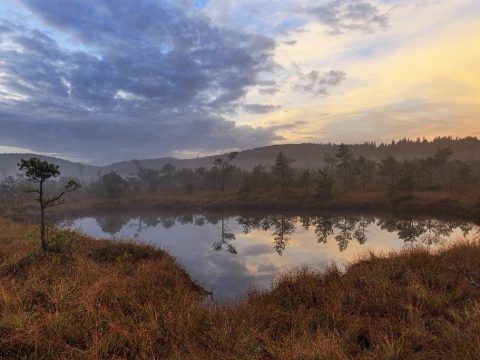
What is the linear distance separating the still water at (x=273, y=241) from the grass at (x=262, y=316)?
4293mm

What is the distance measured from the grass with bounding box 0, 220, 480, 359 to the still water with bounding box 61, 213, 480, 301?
14.1ft

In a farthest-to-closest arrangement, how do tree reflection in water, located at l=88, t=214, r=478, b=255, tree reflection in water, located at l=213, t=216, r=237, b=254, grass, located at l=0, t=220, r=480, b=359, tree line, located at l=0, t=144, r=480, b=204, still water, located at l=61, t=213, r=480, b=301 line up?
tree line, located at l=0, t=144, r=480, b=204, tree reflection in water, located at l=88, t=214, r=478, b=255, tree reflection in water, located at l=213, t=216, r=237, b=254, still water, located at l=61, t=213, r=480, b=301, grass, located at l=0, t=220, r=480, b=359

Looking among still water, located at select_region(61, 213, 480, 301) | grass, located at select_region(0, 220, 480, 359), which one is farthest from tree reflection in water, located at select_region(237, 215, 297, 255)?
grass, located at select_region(0, 220, 480, 359)

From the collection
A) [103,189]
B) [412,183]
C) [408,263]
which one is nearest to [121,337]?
[408,263]

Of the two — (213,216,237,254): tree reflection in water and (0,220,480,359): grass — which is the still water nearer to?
(213,216,237,254): tree reflection in water

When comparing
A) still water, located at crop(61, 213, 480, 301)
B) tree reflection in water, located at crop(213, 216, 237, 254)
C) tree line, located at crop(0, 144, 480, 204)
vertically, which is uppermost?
tree line, located at crop(0, 144, 480, 204)

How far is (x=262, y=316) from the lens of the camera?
26.5ft

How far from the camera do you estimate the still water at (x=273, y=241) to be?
55.6 ft

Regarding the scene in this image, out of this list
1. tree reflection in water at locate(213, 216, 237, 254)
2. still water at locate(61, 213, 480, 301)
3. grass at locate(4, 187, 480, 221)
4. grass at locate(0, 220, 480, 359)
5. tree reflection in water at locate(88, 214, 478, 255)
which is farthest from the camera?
grass at locate(4, 187, 480, 221)

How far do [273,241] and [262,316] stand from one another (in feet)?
61.3

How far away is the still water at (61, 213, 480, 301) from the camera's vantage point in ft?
55.6

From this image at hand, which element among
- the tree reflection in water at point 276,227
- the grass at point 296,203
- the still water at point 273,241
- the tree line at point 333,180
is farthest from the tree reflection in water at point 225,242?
the tree line at point 333,180

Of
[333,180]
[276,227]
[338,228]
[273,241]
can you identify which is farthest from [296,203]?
[273,241]

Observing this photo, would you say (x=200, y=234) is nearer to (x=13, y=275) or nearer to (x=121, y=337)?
(x=13, y=275)
